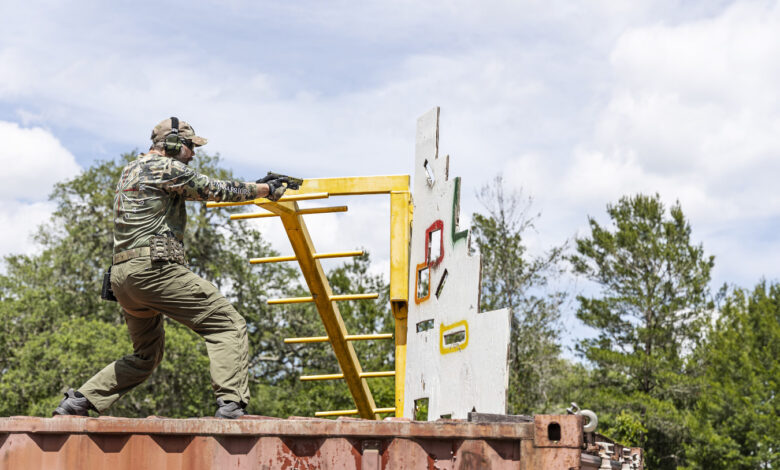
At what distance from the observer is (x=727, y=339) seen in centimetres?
3344

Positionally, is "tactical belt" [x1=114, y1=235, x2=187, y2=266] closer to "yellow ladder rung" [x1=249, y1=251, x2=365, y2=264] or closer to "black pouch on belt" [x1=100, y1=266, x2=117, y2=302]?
"black pouch on belt" [x1=100, y1=266, x2=117, y2=302]

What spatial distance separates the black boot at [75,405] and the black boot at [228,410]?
0.86m

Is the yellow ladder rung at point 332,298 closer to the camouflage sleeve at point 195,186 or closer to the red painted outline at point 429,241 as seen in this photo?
the red painted outline at point 429,241

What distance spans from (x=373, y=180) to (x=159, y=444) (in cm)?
421

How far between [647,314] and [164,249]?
32463 millimetres

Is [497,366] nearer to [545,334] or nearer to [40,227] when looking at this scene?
[545,334]

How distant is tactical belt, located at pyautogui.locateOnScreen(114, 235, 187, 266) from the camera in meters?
4.85

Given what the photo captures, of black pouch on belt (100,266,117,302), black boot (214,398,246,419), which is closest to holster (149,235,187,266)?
black pouch on belt (100,266,117,302)

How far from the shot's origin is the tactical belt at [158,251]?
4.85m

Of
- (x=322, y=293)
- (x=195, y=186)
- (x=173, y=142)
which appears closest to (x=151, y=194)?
(x=195, y=186)

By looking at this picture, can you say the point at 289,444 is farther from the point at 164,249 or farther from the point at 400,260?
the point at 400,260

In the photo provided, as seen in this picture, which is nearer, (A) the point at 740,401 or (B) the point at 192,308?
(B) the point at 192,308

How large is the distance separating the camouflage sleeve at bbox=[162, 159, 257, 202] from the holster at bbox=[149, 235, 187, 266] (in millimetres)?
271

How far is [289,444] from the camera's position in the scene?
3902 mm
